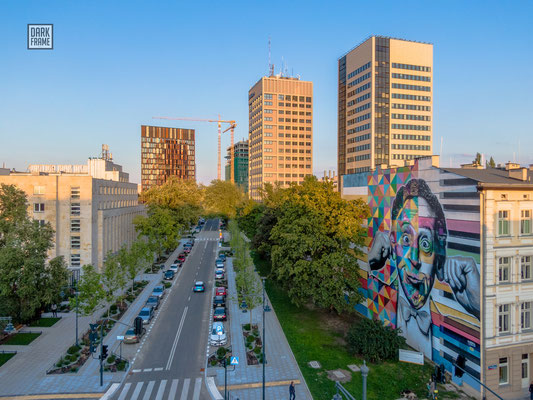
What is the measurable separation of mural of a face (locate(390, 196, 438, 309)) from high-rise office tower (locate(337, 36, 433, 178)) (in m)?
66.7

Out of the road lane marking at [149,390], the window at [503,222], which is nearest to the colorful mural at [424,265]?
the window at [503,222]

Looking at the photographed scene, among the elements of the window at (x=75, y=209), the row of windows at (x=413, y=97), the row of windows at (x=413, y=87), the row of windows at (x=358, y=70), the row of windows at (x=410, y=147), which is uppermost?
the row of windows at (x=358, y=70)

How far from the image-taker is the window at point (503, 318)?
24.8 meters

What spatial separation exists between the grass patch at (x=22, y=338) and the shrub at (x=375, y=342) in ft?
95.1

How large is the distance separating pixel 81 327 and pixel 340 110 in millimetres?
99233

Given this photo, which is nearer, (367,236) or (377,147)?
(367,236)

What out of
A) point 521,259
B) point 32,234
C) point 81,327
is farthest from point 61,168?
point 521,259

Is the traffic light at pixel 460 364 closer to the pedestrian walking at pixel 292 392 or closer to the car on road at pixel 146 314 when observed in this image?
the pedestrian walking at pixel 292 392

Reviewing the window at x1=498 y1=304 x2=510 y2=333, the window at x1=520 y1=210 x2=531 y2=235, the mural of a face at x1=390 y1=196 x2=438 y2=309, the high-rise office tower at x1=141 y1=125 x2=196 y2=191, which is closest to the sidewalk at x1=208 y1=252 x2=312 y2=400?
the mural of a face at x1=390 y1=196 x2=438 y2=309

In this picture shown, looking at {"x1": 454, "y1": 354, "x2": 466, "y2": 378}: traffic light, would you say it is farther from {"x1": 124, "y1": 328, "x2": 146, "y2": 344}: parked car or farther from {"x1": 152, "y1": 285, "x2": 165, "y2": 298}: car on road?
{"x1": 152, "y1": 285, "x2": 165, "y2": 298}: car on road

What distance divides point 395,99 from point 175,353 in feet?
294

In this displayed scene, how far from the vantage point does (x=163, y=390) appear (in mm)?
24703

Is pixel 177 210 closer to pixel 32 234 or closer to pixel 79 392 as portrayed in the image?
pixel 32 234

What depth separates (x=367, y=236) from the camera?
38.3 metres
